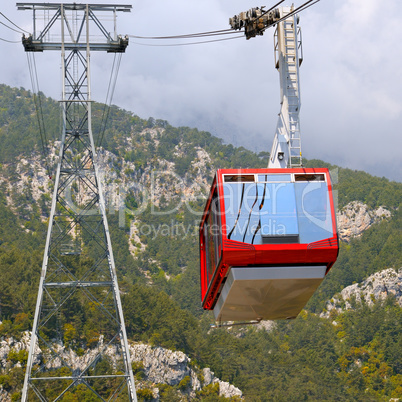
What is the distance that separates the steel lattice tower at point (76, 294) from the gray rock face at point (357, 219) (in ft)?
209

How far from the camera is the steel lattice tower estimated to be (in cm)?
→ 4078

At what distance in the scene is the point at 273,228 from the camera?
28984 millimetres

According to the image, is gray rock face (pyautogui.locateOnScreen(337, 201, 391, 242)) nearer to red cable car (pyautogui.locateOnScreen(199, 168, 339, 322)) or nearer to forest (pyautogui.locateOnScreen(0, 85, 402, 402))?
forest (pyautogui.locateOnScreen(0, 85, 402, 402))

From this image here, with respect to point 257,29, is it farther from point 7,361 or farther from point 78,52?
point 7,361

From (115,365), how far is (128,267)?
2772 inches

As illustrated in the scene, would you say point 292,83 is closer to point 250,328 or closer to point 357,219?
point 250,328

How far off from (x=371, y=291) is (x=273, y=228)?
137 metres

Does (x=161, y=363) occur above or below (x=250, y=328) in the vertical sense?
above

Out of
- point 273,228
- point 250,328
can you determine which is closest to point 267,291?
point 273,228

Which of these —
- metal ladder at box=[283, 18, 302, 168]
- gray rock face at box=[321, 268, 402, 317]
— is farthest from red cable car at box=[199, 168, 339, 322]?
gray rock face at box=[321, 268, 402, 317]

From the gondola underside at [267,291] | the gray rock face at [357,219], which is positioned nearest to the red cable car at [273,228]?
the gondola underside at [267,291]

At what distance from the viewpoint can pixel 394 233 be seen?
17650 centimetres

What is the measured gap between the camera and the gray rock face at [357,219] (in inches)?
7692

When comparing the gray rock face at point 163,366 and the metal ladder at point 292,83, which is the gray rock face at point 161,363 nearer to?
the gray rock face at point 163,366
